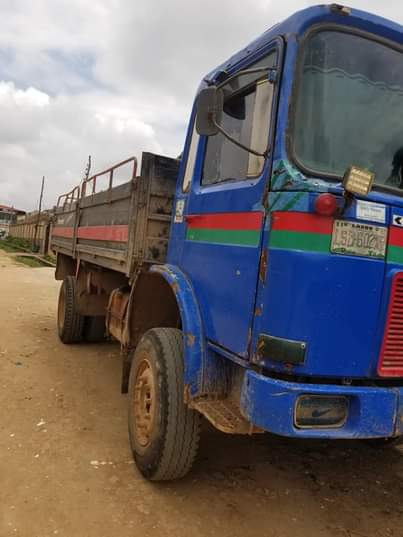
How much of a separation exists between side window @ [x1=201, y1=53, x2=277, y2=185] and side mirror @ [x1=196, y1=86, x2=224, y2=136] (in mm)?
219

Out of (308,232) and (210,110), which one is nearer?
(308,232)

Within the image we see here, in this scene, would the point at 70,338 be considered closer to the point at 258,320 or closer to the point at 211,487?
the point at 211,487

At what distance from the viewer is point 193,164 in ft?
11.1

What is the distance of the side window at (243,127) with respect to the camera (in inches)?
102

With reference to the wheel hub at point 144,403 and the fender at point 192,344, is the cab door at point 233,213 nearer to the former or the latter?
the fender at point 192,344

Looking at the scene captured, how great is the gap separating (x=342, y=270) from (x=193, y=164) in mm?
1532

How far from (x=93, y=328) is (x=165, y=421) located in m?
3.96

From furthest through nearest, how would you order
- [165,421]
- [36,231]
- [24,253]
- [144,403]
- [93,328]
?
[24,253], [36,231], [93,328], [144,403], [165,421]

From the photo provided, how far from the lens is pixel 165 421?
9.67ft

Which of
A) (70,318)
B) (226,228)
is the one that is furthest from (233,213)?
(70,318)

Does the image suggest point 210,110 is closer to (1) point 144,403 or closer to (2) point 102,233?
(1) point 144,403

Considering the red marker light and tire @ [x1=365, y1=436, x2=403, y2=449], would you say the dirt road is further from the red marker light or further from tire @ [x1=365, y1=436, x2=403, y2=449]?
the red marker light

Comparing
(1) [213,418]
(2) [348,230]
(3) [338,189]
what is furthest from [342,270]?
(1) [213,418]

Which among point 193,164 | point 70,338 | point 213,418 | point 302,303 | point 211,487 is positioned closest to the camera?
point 302,303
